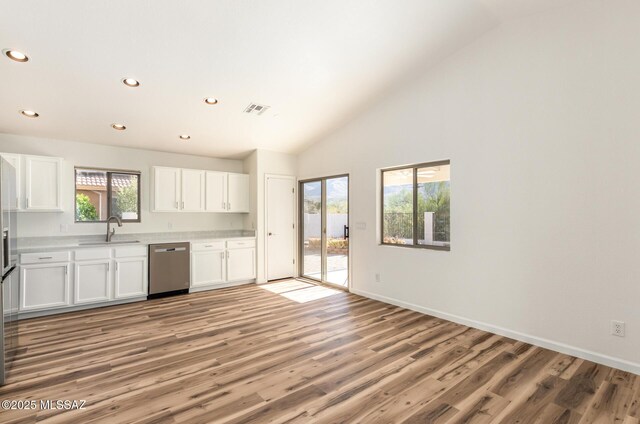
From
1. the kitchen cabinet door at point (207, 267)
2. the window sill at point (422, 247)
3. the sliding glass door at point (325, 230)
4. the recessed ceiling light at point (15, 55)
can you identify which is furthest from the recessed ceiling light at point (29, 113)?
the window sill at point (422, 247)

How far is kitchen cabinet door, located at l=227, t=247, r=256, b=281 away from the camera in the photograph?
566cm

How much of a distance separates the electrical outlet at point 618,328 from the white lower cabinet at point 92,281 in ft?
19.0

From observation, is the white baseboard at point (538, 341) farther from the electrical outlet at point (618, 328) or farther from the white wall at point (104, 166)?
the white wall at point (104, 166)

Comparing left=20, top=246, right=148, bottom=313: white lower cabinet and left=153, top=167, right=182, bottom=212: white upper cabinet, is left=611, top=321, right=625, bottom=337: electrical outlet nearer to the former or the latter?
left=20, top=246, right=148, bottom=313: white lower cabinet

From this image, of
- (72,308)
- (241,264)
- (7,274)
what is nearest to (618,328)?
(241,264)

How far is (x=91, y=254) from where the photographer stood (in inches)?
174

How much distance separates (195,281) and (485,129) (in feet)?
15.6

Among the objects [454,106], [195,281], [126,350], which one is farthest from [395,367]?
[195,281]

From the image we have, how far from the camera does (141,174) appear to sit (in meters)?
5.38

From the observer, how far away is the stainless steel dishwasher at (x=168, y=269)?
4.93m

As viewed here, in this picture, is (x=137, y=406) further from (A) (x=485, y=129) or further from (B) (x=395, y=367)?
(A) (x=485, y=129)

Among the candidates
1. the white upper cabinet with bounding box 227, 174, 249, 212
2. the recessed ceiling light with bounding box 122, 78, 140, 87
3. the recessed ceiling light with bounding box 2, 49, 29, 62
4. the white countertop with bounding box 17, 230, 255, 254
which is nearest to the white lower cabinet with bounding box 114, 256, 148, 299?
the white countertop with bounding box 17, 230, 255, 254

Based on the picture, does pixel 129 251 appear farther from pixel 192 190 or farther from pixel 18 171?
pixel 18 171

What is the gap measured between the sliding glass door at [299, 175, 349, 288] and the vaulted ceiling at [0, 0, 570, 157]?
1.51m
